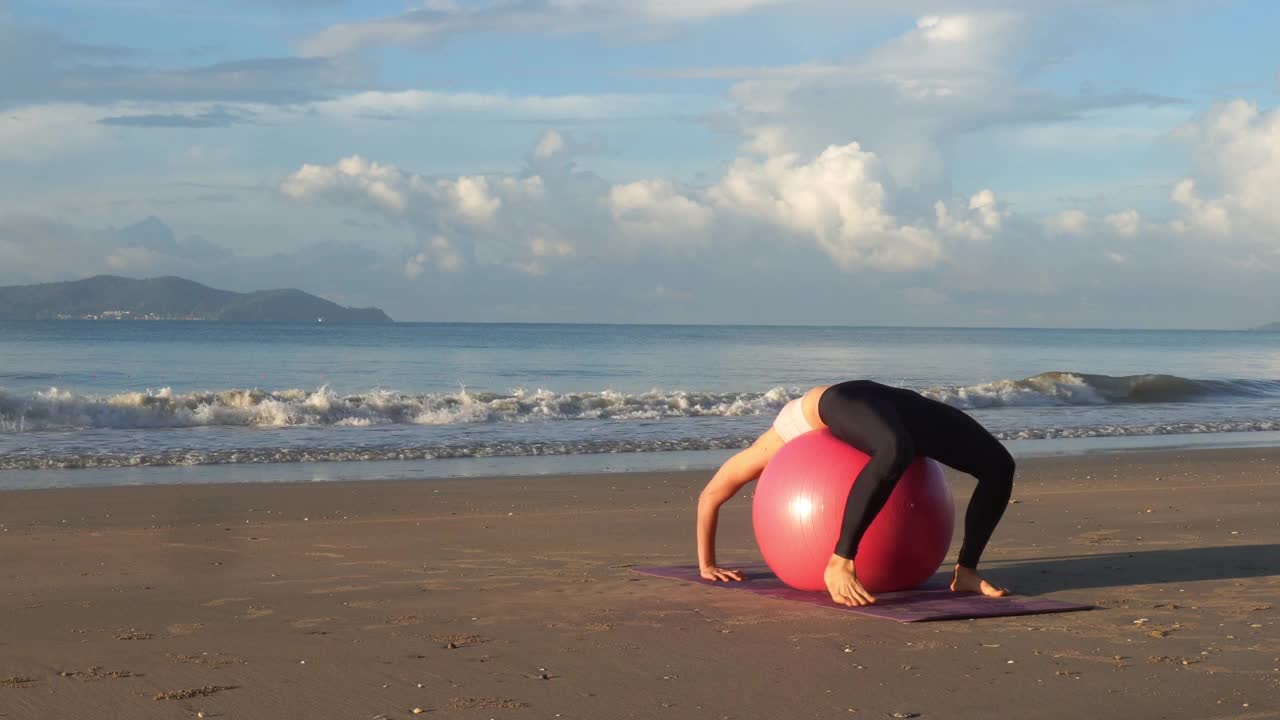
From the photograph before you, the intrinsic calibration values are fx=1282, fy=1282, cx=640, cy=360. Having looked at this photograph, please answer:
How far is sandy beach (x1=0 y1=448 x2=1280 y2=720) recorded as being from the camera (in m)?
5.07

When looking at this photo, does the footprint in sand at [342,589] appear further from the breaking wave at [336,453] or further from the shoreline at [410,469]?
the breaking wave at [336,453]

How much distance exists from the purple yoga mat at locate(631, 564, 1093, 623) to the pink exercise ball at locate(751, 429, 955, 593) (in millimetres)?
103

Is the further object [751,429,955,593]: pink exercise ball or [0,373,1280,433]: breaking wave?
[0,373,1280,433]: breaking wave

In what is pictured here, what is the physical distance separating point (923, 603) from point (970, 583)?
463mm

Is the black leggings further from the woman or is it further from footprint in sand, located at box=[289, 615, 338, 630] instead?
footprint in sand, located at box=[289, 615, 338, 630]

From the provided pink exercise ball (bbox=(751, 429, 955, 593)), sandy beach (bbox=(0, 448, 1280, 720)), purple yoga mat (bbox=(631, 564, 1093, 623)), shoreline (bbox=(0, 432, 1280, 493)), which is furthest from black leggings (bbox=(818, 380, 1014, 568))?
shoreline (bbox=(0, 432, 1280, 493))

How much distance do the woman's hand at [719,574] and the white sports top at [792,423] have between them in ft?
2.97

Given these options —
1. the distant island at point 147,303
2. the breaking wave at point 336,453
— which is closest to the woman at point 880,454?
the breaking wave at point 336,453

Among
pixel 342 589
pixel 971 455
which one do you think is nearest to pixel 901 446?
pixel 971 455

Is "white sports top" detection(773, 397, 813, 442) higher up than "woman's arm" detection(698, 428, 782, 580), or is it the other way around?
"white sports top" detection(773, 397, 813, 442)

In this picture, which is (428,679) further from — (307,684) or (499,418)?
(499,418)

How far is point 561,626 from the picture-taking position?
646 cm

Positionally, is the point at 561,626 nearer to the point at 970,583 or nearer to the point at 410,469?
the point at 970,583

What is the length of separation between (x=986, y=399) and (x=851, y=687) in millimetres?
27036
